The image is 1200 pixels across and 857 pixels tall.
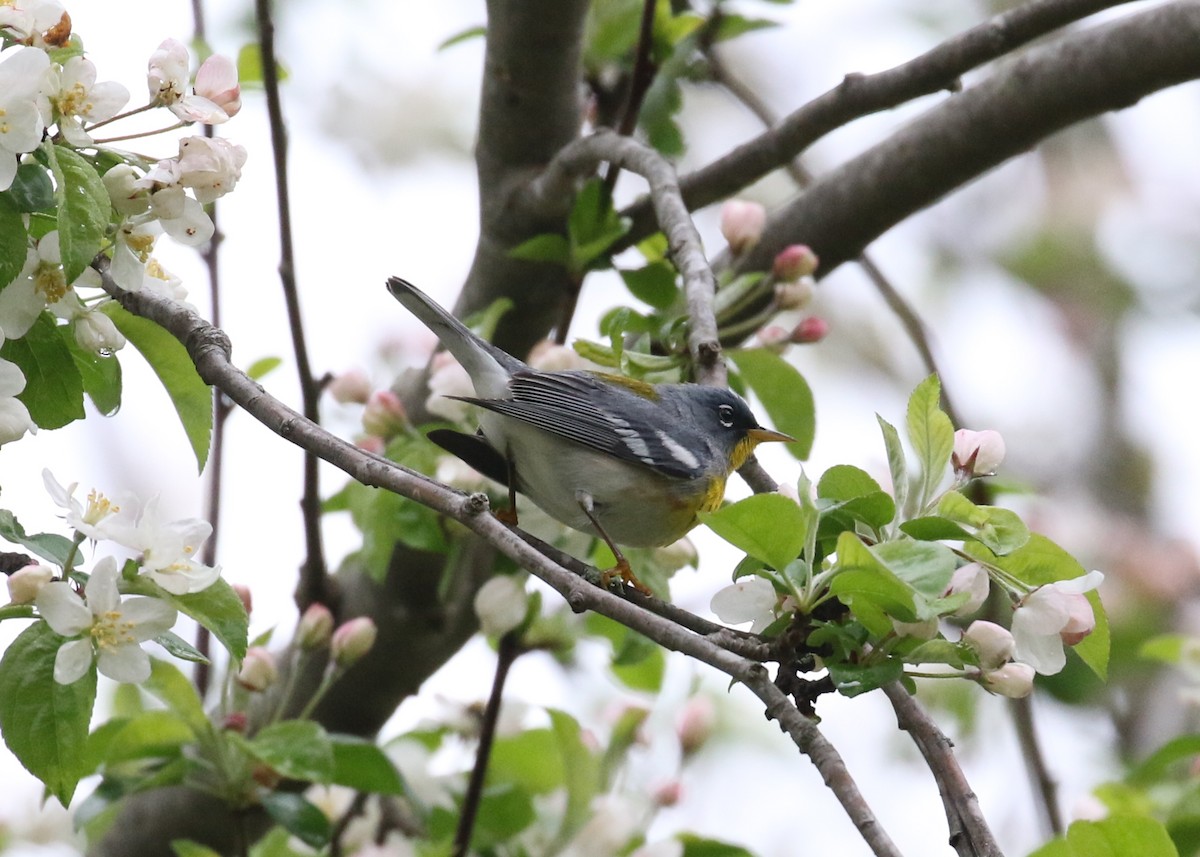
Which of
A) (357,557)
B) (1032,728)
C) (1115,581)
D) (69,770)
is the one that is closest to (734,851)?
(1032,728)

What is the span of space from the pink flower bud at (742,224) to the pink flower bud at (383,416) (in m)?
0.94

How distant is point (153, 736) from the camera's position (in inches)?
109

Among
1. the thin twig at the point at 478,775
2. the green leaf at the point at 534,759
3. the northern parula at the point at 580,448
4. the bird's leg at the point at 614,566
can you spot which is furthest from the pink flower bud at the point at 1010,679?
the green leaf at the point at 534,759

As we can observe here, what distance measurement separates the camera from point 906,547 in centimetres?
166

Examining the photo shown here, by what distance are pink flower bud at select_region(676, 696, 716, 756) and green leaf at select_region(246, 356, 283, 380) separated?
1.47 m

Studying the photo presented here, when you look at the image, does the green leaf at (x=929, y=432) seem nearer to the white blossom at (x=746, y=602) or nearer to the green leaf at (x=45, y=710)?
the white blossom at (x=746, y=602)

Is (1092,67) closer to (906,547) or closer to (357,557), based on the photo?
(906,547)

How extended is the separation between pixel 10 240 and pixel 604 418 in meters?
1.66

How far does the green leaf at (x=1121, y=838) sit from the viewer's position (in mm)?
1812

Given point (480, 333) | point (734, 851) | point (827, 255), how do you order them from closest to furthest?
point (734, 851), point (480, 333), point (827, 255)

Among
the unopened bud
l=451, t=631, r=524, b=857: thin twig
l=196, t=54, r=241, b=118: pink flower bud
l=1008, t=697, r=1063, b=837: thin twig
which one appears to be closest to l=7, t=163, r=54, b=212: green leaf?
l=196, t=54, r=241, b=118: pink flower bud

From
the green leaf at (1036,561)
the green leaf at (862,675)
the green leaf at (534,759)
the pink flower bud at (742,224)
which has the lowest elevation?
the green leaf at (534,759)

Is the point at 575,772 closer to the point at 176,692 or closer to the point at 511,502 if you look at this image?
the point at 511,502

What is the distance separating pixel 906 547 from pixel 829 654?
0.22m
